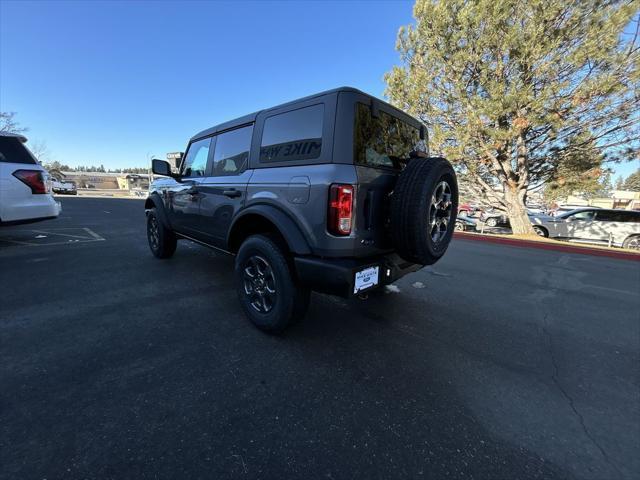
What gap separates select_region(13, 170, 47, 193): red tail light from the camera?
476 centimetres

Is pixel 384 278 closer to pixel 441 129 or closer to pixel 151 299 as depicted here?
pixel 151 299

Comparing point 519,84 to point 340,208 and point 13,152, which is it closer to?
point 340,208

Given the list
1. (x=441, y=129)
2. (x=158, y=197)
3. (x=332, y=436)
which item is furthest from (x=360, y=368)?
(x=441, y=129)

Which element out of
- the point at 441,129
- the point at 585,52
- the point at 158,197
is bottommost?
the point at 158,197

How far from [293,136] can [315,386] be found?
204 centimetres

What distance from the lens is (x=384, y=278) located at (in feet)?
8.20

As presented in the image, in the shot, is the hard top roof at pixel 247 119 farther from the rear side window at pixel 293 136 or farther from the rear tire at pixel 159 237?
the rear tire at pixel 159 237

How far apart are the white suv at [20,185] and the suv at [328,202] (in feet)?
13.4

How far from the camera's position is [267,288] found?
2.74 metres

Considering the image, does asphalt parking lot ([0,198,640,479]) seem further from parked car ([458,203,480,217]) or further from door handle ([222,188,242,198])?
parked car ([458,203,480,217])

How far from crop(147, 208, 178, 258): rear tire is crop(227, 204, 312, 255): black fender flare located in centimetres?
291

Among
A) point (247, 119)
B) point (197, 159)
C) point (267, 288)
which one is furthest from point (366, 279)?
point (197, 159)

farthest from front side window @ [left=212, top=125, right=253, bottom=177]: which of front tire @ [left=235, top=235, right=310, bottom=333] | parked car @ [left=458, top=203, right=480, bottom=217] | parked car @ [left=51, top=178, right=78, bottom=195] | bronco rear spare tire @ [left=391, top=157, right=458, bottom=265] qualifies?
parked car @ [left=51, top=178, right=78, bottom=195]

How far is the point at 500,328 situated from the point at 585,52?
10913 mm
